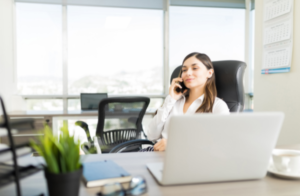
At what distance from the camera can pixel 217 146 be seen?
0.71 m

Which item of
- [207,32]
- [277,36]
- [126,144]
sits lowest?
[126,144]

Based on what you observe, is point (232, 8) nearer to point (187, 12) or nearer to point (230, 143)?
point (187, 12)

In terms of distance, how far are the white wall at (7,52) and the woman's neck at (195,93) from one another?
9.44 feet

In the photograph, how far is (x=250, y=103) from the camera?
498 centimetres

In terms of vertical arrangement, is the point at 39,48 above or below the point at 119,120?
above

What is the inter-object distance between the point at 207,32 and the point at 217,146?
14.6ft

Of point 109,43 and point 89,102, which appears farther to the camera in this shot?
point 109,43

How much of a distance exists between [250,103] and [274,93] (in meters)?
2.46

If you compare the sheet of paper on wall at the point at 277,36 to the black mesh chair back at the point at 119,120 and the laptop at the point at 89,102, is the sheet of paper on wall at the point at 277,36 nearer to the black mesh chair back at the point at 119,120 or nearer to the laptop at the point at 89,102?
the black mesh chair back at the point at 119,120

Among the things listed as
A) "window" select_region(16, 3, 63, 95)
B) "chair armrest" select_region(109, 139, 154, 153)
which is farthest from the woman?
"window" select_region(16, 3, 63, 95)

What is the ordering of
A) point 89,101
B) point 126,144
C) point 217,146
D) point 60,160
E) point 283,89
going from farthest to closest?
point 89,101 → point 283,89 → point 126,144 → point 217,146 → point 60,160

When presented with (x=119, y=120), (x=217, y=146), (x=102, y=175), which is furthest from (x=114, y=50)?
(x=217, y=146)

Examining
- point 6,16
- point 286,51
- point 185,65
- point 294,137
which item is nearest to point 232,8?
point 286,51

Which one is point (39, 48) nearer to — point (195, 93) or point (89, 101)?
point (89, 101)
